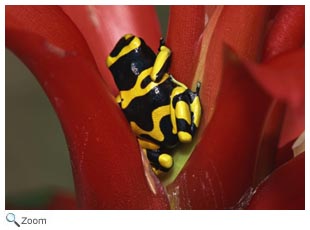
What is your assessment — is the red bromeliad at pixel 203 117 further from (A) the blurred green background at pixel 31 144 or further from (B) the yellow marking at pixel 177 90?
(A) the blurred green background at pixel 31 144

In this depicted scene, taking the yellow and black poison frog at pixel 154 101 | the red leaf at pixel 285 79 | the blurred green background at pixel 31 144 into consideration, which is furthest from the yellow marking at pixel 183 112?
the blurred green background at pixel 31 144

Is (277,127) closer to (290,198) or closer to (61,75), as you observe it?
(290,198)

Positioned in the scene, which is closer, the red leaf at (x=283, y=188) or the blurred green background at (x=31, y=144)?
the red leaf at (x=283, y=188)

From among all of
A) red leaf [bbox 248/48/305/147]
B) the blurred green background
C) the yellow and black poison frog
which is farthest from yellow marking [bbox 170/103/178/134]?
the blurred green background

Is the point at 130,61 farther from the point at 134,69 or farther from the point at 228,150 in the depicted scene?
the point at 228,150
